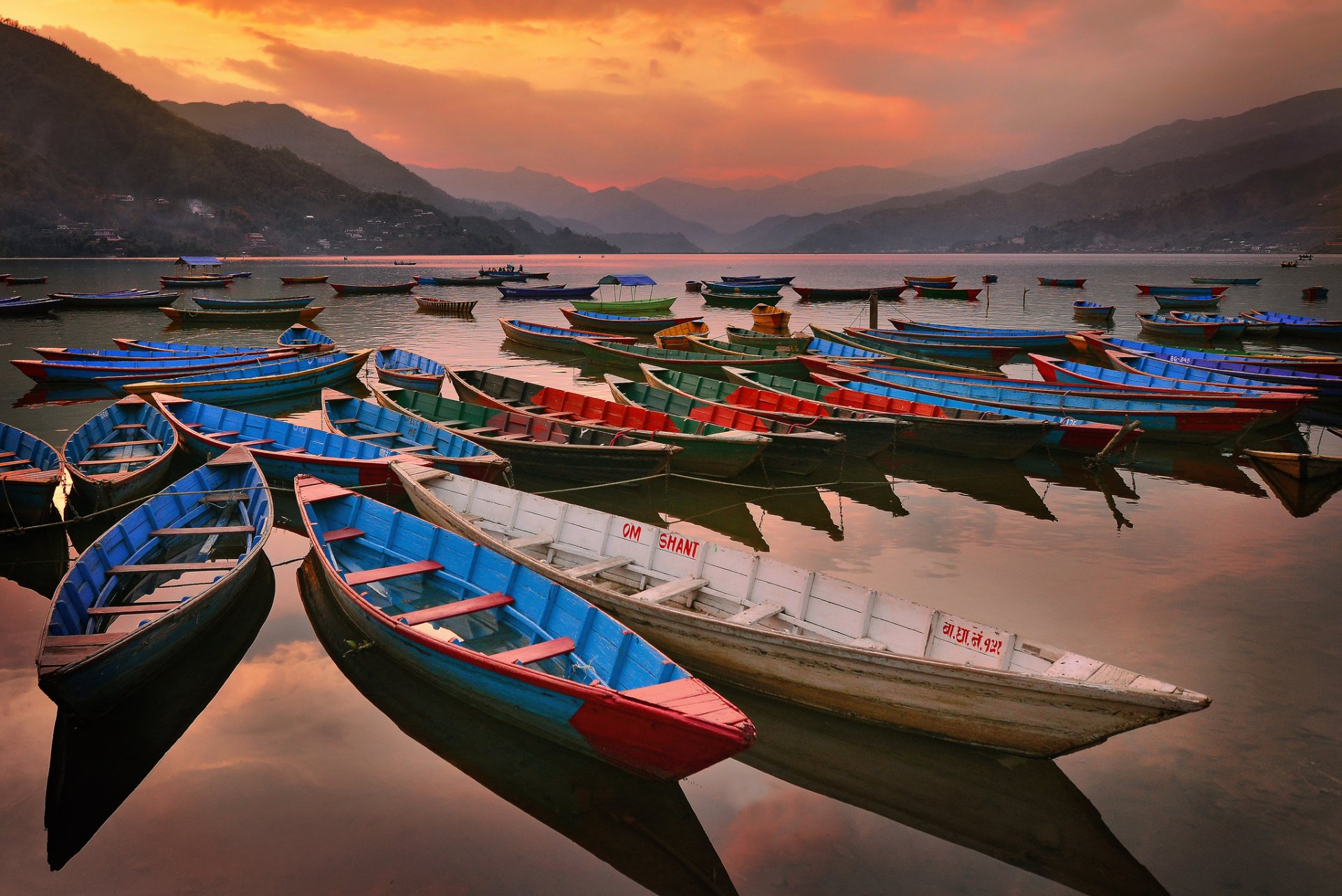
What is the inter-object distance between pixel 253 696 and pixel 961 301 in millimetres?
72138

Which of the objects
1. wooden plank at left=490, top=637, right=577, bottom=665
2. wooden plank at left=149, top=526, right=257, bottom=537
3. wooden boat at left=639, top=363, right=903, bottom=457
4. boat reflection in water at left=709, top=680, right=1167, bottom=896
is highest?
wooden boat at left=639, top=363, right=903, bottom=457

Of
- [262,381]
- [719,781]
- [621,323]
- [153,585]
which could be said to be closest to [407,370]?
[262,381]

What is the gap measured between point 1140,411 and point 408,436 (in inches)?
731

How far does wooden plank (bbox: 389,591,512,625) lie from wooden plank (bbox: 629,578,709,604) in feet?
5.28

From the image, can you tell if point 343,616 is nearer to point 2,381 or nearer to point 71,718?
point 71,718

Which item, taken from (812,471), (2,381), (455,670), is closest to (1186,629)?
(812,471)

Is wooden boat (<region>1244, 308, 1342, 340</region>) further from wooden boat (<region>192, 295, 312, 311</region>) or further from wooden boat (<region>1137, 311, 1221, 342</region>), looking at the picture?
wooden boat (<region>192, 295, 312, 311</region>)

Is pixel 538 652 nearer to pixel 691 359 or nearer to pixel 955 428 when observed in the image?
pixel 955 428

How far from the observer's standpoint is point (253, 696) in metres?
8.74

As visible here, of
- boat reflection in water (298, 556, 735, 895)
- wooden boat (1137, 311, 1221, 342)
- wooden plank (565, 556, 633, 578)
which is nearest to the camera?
boat reflection in water (298, 556, 735, 895)

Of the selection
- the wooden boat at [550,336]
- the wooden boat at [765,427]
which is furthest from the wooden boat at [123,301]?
the wooden boat at [765,427]

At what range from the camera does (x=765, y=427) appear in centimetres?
1686

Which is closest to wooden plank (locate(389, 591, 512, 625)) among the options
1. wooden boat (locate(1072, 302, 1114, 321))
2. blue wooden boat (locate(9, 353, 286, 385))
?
blue wooden boat (locate(9, 353, 286, 385))

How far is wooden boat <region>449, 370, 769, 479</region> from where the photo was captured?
1524 cm
